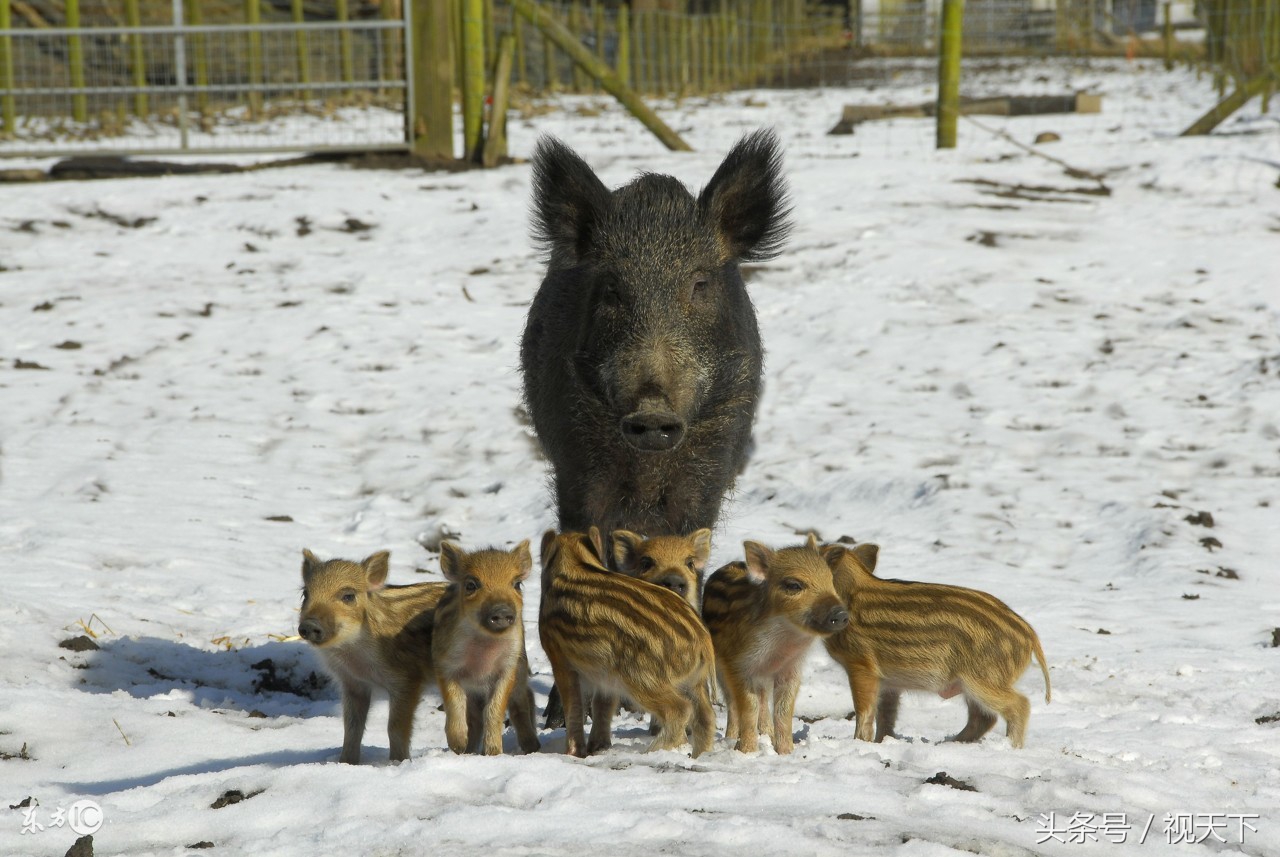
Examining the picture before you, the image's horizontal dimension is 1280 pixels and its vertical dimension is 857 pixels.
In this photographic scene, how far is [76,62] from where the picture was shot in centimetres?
1578

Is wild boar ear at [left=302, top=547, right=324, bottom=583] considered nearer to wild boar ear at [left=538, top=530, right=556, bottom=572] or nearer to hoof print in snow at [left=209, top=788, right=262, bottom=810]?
wild boar ear at [left=538, top=530, right=556, bottom=572]

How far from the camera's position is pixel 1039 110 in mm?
17531

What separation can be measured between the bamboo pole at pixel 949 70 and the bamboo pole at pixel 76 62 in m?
9.82

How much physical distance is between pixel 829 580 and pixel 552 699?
1.28 meters

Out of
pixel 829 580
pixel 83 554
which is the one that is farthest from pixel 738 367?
pixel 83 554

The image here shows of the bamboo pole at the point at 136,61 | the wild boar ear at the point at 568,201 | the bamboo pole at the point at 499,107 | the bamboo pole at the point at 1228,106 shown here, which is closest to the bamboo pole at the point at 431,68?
the bamboo pole at the point at 499,107

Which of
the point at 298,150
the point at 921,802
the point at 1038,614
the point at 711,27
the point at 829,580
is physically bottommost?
the point at 1038,614

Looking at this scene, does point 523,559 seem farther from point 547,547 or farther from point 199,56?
point 199,56

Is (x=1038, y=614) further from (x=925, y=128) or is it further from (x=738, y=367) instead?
(x=925, y=128)

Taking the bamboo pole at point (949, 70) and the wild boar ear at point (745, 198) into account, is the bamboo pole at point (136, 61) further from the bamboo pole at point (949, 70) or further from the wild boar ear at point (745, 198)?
the wild boar ear at point (745, 198)

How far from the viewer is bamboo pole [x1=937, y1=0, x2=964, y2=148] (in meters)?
14.1

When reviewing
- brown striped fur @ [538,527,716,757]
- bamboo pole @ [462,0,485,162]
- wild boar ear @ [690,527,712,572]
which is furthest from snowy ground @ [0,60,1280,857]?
bamboo pole @ [462,0,485,162]

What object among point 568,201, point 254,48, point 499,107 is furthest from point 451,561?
point 254,48

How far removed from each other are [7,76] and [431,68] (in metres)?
5.47
